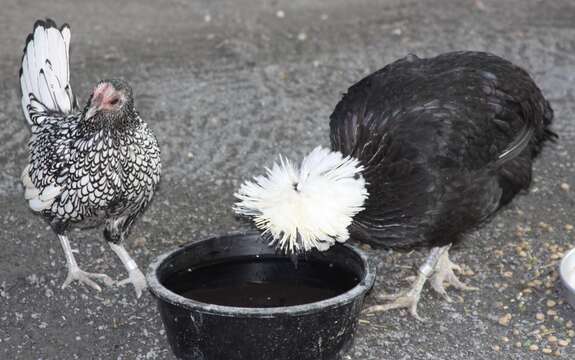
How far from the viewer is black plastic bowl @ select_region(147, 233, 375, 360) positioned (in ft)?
10.8

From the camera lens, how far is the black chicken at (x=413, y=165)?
340cm

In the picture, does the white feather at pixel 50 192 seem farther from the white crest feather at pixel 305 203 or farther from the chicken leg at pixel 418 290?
the chicken leg at pixel 418 290

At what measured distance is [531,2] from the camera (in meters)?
8.36

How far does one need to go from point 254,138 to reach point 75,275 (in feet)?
6.25

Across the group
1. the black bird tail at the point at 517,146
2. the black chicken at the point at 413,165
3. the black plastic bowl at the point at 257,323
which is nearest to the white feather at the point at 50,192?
the black plastic bowl at the point at 257,323

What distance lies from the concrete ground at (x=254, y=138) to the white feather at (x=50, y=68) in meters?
0.77

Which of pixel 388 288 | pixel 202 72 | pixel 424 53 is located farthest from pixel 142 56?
pixel 388 288

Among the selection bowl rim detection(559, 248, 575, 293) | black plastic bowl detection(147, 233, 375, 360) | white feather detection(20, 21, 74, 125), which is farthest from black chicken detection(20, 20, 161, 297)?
bowl rim detection(559, 248, 575, 293)

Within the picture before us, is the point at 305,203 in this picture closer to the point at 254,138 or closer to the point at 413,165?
the point at 413,165

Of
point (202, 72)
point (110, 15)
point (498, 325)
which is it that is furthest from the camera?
point (110, 15)

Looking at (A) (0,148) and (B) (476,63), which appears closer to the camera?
(B) (476,63)

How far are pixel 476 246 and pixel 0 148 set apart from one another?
10.3 feet

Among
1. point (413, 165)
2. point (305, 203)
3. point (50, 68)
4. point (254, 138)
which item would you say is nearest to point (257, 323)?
point (305, 203)

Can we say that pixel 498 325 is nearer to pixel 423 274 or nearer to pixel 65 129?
pixel 423 274
